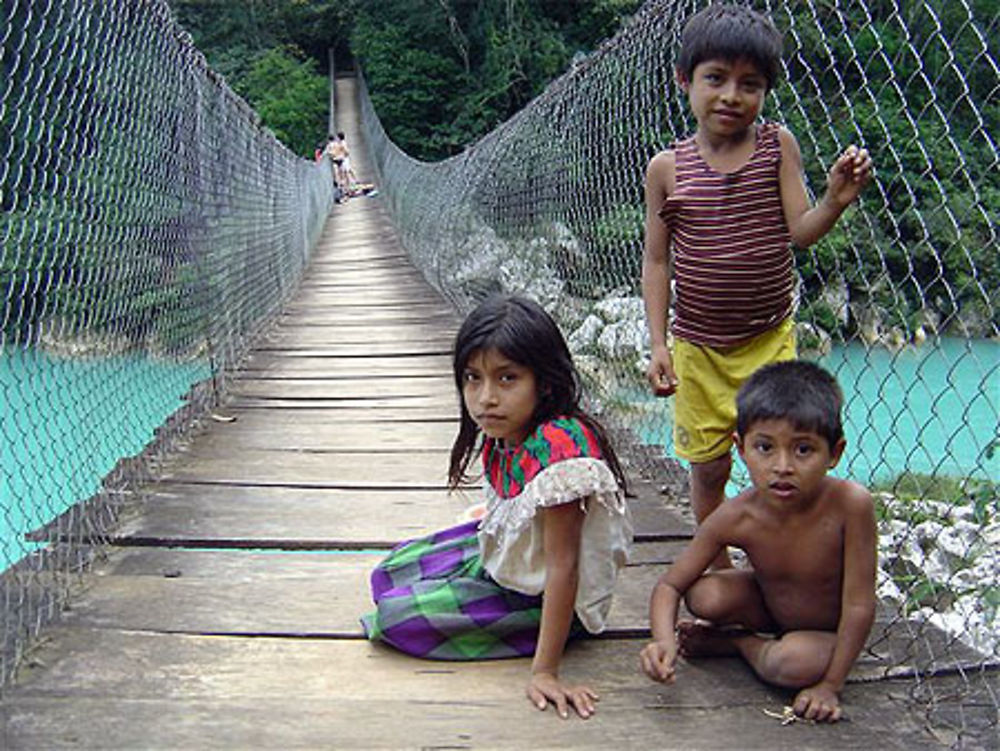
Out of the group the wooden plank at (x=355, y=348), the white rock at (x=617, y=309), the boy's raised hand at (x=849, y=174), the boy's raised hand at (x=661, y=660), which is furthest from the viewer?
the wooden plank at (x=355, y=348)

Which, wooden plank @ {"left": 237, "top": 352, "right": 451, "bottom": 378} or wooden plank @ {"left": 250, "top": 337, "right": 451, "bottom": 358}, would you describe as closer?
wooden plank @ {"left": 237, "top": 352, "right": 451, "bottom": 378}

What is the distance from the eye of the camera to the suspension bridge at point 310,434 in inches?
53.3

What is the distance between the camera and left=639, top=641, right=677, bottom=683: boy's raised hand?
4.65ft

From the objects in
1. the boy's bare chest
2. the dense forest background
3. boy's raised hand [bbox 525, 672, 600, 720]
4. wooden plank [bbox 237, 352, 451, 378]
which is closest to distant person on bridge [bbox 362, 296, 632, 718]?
boy's raised hand [bbox 525, 672, 600, 720]

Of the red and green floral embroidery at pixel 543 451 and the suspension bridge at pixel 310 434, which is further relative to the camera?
the red and green floral embroidery at pixel 543 451

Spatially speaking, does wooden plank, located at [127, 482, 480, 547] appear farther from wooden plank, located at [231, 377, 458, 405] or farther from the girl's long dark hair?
Result: wooden plank, located at [231, 377, 458, 405]

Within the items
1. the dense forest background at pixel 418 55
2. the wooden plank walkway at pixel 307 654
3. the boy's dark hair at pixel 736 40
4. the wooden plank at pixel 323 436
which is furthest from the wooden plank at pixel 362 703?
the dense forest background at pixel 418 55

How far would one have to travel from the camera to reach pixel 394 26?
19.8 metres

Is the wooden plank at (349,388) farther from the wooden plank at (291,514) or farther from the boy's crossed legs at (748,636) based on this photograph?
the boy's crossed legs at (748,636)

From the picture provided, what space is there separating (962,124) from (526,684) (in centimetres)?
203

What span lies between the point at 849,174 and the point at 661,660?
2.35 ft

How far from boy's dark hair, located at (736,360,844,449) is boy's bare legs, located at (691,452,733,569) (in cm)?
35

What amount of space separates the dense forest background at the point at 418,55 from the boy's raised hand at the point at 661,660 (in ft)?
43.9

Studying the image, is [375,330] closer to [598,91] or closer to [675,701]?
[598,91]
